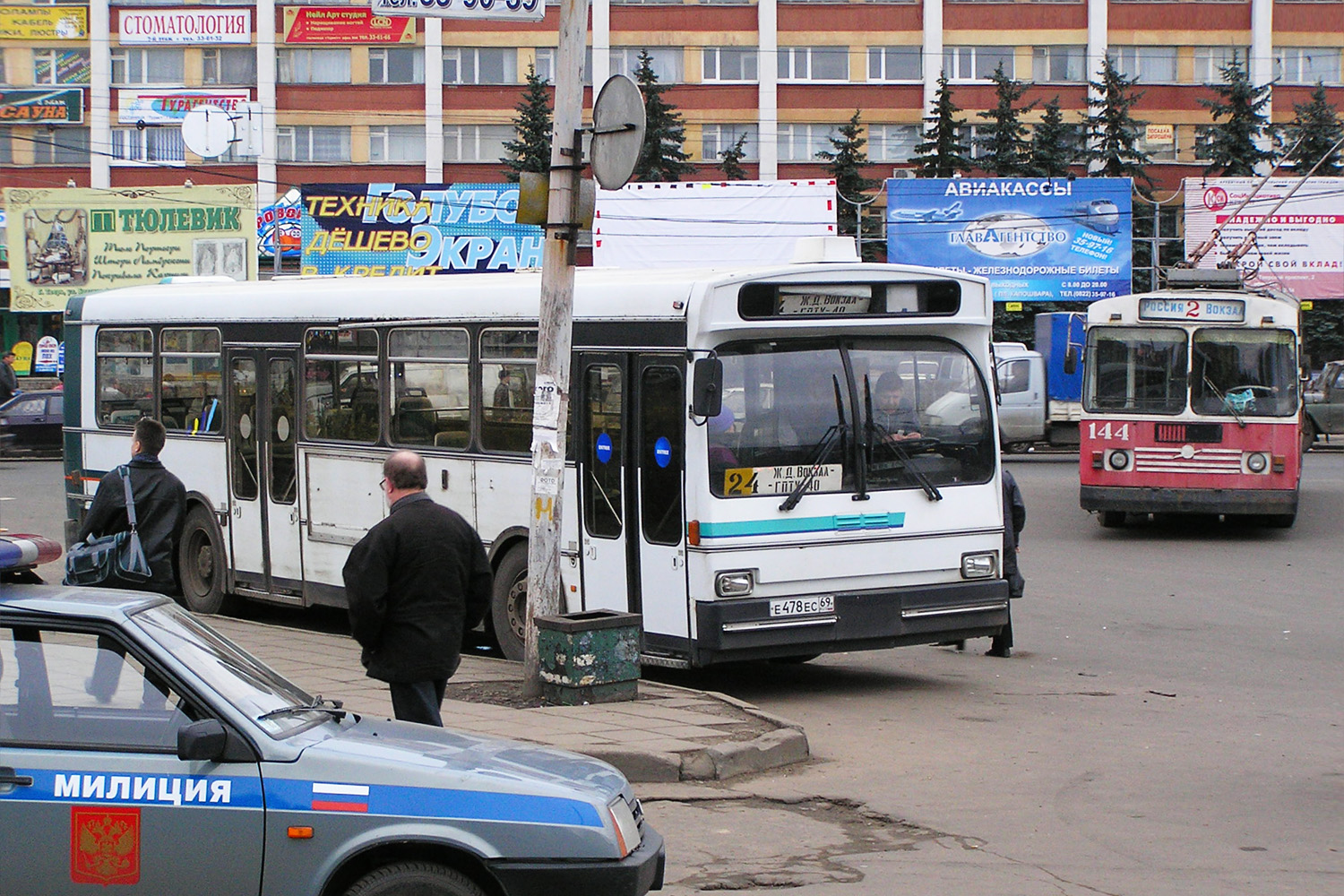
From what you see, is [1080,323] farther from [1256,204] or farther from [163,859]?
[1256,204]

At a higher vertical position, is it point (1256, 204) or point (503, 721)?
point (1256, 204)

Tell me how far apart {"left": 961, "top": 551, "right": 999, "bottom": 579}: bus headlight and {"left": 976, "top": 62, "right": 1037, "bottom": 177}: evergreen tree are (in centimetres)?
4640

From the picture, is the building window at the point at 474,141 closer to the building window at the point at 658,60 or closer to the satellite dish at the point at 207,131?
the building window at the point at 658,60

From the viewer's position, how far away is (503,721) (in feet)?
29.4

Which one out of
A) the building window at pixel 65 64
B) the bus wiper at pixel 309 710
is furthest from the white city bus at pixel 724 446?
the building window at pixel 65 64

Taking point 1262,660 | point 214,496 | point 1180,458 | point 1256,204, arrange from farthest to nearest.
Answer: point 1256,204 < point 1180,458 < point 214,496 < point 1262,660

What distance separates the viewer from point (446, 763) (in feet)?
16.3

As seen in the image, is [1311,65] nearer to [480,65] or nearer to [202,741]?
[480,65]

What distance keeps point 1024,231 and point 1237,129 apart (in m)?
13.4

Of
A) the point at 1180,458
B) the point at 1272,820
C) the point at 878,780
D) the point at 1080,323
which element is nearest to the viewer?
the point at 1272,820

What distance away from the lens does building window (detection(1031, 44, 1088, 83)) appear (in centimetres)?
5888

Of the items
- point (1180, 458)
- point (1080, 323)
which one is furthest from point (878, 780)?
point (1080, 323)

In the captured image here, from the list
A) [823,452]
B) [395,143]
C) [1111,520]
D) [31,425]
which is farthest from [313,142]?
[823,452]

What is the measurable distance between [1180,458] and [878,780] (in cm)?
1287
